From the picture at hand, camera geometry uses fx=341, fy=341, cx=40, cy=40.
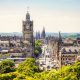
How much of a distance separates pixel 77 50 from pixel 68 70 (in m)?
42.8

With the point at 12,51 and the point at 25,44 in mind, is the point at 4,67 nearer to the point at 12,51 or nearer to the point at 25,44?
the point at 12,51

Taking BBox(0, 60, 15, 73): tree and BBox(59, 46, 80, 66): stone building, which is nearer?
BBox(0, 60, 15, 73): tree

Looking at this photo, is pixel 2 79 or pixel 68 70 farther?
pixel 2 79

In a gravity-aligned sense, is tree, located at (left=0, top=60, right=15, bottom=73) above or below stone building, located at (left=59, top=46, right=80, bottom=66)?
below

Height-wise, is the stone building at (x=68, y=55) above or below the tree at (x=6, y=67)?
above

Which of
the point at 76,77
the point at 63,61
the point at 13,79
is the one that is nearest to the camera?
the point at 76,77

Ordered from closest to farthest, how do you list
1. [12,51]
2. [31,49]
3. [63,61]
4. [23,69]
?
[23,69], [63,61], [12,51], [31,49]

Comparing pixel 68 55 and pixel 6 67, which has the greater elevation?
pixel 68 55

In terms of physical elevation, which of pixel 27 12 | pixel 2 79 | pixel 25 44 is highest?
pixel 27 12

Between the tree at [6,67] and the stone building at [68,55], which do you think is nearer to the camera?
the tree at [6,67]

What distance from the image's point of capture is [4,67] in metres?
75.9

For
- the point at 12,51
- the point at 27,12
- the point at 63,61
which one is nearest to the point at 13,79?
the point at 63,61

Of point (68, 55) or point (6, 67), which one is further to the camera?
point (68, 55)

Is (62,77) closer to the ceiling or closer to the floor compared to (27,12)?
closer to the floor
